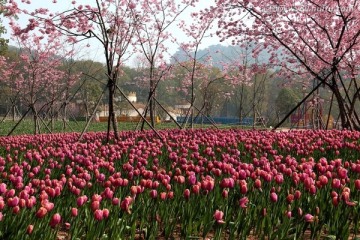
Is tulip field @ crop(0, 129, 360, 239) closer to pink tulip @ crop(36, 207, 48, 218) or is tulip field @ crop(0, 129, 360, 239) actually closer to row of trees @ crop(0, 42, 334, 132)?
pink tulip @ crop(36, 207, 48, 218)

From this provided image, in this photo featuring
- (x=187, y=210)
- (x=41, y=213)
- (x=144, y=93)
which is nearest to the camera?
(x=41, y=213)

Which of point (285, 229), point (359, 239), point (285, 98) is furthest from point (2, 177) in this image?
point (285, 98)

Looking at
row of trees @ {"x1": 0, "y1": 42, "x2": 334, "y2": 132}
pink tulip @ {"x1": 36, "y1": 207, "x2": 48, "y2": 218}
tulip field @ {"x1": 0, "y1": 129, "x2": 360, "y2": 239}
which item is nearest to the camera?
pink tulip @ {"x1": 36, "y1": 207, "x2": 48, "y2": 218}

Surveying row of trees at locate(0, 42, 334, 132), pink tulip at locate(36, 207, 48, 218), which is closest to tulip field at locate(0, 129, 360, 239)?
pink tulip at locate(36, 207, 48, 218)

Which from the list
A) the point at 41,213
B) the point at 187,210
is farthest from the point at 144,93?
the point at 41,213

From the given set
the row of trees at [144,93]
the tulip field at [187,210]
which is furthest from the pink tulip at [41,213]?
the row of trees at [144,93]

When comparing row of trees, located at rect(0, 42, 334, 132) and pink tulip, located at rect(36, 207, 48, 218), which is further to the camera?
row of trees, located at rect(0, 42, 334, 132)

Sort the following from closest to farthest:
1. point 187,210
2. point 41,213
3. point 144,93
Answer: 1. point 41,213
2. point 187,210
3. point 144,93

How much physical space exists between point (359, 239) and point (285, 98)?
57.2 metres

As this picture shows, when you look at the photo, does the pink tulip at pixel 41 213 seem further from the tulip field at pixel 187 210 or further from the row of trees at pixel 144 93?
the row of trees at pixel 144 93

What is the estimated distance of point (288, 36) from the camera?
15.6m

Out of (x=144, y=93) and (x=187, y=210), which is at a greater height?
(x=144, y=93)

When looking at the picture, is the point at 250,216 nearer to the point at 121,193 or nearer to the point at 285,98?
the point at 121,193

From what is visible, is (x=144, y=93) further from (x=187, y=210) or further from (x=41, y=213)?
(x=41, y=213)
